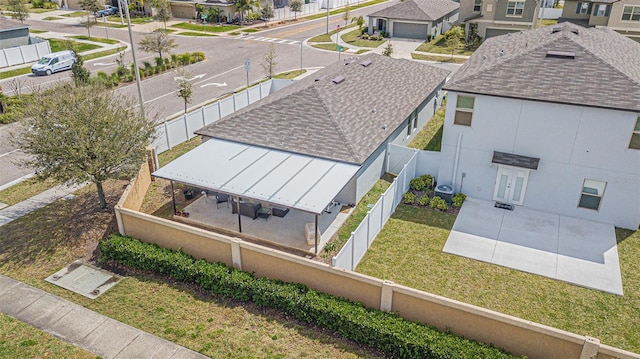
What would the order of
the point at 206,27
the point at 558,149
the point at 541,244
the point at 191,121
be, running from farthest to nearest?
the point at 206,27 < the point at 191,121 < the point at 558,149 < the point at 541,244

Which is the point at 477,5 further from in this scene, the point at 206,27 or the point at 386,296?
the point at 386,296

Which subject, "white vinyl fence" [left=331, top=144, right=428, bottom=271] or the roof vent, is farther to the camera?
the roof vent

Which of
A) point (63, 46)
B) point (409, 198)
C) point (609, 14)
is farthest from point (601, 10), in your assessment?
point (63, 46)

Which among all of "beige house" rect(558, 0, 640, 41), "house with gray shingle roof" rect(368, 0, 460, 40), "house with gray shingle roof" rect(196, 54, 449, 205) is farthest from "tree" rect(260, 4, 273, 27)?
"house with gray shingle roof" rect(196, 54, 449, 205)

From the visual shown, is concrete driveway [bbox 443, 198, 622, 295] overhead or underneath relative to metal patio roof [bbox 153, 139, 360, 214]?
underneath

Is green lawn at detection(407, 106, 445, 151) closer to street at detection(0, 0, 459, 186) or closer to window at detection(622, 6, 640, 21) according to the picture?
street at detection(0, 0, 459, 186)

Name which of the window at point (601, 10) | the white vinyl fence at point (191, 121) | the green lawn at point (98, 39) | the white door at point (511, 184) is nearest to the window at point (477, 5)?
the window at point (601, 10)
